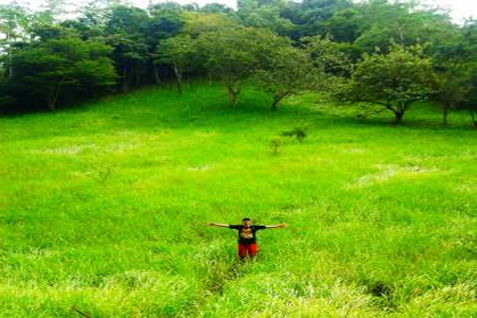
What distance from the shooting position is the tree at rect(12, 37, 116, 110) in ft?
201

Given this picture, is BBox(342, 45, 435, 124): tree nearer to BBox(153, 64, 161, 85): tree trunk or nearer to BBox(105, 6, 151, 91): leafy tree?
BBox(153, 64, 161, 85): tree trunk

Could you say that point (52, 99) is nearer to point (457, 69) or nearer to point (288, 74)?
point (288, 74)

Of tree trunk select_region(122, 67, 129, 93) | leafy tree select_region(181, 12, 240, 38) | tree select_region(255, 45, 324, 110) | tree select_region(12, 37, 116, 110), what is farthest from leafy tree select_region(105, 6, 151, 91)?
tree select_region(255, 45, 324, 110)

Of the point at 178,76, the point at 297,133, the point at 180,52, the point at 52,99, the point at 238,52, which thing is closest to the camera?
the point at 297,133

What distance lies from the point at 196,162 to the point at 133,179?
6477 millimetres

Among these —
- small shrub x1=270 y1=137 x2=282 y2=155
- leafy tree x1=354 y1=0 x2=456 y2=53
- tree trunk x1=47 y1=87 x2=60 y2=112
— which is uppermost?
leafy tree x1=354 y1=0 x2=456 y2=53

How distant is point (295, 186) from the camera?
24234 millimetres

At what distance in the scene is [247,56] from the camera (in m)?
57.3

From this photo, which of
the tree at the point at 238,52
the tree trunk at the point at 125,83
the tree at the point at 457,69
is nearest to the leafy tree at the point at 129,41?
the tree trunk at the point at 125,83

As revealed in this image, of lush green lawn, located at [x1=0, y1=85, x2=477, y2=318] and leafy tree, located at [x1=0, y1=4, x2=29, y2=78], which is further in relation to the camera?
leafy tree, located at [x1=0, y1=4, x2=29, y2=78]

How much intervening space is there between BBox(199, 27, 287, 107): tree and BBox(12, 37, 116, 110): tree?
16031 mm

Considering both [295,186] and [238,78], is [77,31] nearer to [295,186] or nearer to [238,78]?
[238,78]

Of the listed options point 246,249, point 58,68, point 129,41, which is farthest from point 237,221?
point 129,41

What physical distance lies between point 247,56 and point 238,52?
1.29 m
